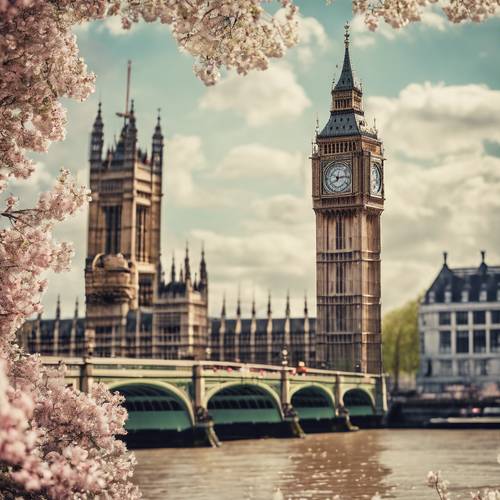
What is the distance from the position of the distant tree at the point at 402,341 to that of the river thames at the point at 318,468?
183 ft

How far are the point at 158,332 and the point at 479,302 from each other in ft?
118

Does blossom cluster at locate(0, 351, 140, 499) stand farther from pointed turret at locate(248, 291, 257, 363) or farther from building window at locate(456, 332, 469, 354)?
pointed turret at locate(248, 291, 257, 363)

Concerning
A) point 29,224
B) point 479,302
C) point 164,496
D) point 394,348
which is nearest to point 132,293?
point 394,348

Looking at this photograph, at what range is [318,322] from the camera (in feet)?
402

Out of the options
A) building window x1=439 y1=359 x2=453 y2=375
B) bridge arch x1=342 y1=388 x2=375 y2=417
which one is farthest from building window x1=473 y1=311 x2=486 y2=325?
bridge arch x1=342 y1=388 x2=375 y2=417

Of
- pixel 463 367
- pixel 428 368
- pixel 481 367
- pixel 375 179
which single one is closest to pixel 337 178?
pixel 375 179

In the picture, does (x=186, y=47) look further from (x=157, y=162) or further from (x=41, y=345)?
(x=157, y=162)

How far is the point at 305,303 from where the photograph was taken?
417ft

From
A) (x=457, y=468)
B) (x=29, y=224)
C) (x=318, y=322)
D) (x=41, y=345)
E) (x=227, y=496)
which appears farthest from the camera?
(x=41, y=345)

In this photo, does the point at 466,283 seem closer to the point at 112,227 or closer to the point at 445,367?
the point at 445,367

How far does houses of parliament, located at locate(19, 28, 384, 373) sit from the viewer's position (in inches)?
4774

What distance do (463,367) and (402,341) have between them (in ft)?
66.1

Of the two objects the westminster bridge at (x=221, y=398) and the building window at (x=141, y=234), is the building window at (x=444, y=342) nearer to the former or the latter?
the westminster bridge at (x=221, y=398)

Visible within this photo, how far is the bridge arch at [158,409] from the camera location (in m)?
64.6
